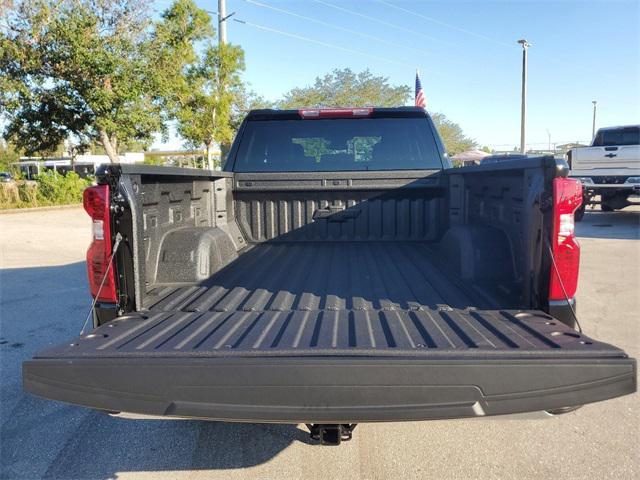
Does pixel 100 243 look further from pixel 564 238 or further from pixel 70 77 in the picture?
pixel 70 77

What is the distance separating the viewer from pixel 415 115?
4445 millimetres

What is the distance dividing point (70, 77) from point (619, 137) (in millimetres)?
18397

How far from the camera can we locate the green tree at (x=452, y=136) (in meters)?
50.9

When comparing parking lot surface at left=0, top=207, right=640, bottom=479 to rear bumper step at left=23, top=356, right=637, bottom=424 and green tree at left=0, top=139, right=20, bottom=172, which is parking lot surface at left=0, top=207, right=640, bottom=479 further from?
green tree at left=0, top=139, right=20, bottom=172

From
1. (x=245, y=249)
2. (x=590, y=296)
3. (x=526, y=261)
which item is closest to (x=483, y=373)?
(x=526, y=261)

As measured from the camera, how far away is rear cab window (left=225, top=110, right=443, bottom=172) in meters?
4.41

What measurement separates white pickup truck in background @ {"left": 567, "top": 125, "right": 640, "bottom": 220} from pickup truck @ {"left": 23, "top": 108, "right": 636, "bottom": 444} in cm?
1072

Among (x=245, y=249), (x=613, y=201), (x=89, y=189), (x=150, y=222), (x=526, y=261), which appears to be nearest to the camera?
(x=89, y=189)

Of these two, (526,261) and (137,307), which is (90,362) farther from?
(526,261)

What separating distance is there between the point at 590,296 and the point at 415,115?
12.4 feet

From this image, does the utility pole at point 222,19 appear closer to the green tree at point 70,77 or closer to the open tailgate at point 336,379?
the green tree at point 70,77

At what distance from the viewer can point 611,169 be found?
12.7 m

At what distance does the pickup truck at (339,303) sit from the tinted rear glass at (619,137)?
12611 millimetres

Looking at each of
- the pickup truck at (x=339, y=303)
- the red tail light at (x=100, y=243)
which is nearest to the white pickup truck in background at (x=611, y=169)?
the pickup truck at (x=339, y=303)
